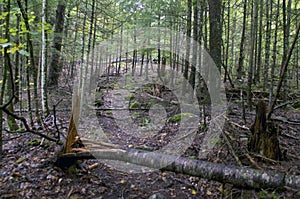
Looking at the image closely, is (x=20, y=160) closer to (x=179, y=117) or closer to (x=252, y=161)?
(x=252, y=161)

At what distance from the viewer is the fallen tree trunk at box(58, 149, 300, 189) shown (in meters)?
2.86

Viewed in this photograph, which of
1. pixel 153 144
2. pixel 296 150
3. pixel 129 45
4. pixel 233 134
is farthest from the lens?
pixel 129 45

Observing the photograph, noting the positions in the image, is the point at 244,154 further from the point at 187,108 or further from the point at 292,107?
the point at 292,107

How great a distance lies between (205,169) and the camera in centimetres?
327

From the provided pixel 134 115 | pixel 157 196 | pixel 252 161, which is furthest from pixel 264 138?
pixel 134 115

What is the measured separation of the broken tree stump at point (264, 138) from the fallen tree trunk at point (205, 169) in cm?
→ 83

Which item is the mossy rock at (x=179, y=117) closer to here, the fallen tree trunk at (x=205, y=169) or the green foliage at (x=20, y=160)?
Answer: the fallen tree trunk at (x=205, y=169)

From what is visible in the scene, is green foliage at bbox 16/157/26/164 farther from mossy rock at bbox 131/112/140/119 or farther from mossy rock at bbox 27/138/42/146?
mossy rock at bbox 131/112/140/119

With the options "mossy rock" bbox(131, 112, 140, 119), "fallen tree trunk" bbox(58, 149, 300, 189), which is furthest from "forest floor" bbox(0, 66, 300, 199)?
"mossy rock" bbox(131, 112, 140, 119)

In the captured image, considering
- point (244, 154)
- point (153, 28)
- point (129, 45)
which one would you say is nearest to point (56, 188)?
point (244, 154)

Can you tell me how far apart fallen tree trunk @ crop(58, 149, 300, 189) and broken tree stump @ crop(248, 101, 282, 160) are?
83 centimetres

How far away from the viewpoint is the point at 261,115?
12.5 feet

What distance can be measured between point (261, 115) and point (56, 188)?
139 inches

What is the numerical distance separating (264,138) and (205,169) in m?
1.23
